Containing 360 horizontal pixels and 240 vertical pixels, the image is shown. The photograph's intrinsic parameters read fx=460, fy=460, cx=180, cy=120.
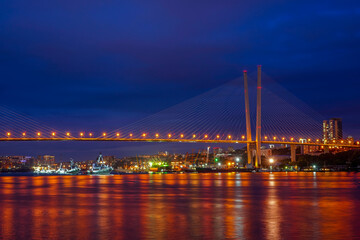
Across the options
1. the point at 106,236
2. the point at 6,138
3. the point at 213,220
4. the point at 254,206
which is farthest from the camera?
the point at 6,138

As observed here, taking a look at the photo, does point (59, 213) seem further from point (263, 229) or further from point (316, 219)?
point (316, 219)

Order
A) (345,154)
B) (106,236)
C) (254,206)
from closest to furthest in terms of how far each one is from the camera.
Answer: (106,236) → (254,206) → (345,154)

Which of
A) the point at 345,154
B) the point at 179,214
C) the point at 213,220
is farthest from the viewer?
the point at 345,154

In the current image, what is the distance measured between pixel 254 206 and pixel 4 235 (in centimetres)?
974

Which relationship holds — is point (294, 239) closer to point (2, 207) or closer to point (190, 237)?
point (190, 237)

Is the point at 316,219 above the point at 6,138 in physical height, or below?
below

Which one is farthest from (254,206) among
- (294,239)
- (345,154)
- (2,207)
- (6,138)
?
(345,154)

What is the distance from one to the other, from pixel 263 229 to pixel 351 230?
2.10m

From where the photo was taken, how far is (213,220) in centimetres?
1321

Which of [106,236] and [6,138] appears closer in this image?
[106,236]

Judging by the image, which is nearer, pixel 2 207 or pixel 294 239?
pixel 294 239

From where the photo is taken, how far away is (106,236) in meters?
10.7

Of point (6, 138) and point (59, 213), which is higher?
point (6, 138)

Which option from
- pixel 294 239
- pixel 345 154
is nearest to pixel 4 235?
pixel 294 239
